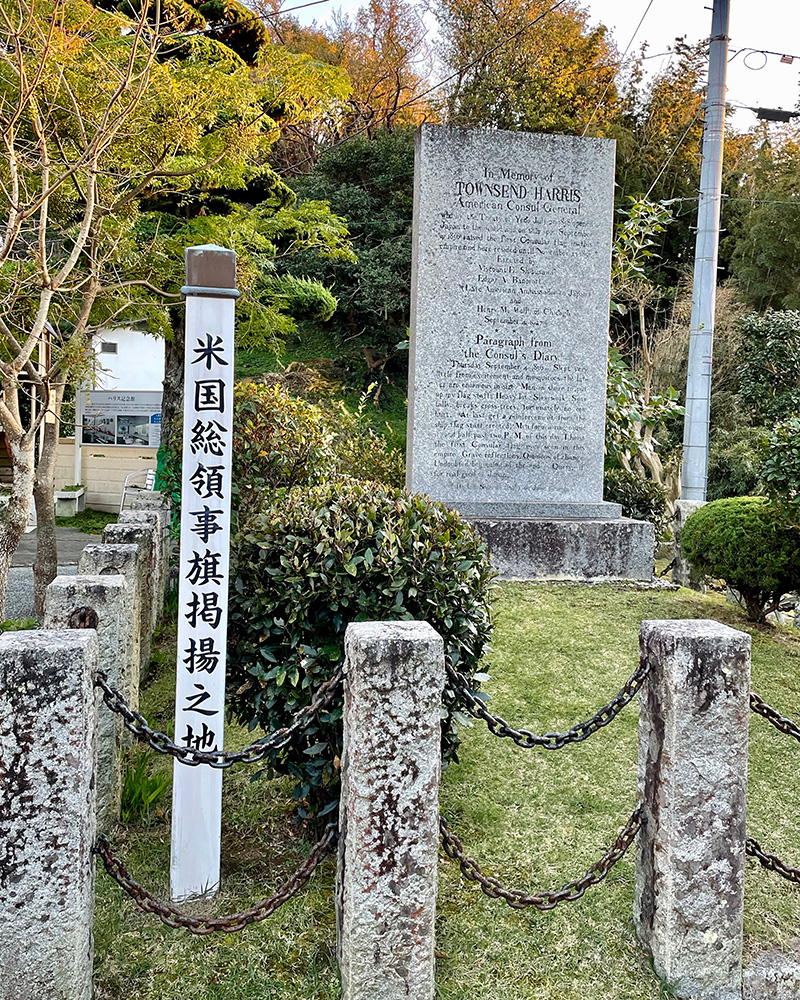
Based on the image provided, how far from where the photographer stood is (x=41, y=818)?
7.36 feet

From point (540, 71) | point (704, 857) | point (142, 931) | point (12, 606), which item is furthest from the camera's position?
point (540, 71)

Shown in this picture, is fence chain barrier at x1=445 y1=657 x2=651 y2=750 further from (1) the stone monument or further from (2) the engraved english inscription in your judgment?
(2) the engraved english inscription

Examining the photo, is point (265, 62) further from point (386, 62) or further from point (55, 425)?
point (386, 62)

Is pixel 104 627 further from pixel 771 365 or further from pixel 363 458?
pixel 771 365

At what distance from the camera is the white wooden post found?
284cm

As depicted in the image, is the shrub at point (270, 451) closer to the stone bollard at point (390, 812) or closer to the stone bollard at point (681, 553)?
the stone bollard at point (681, 553)

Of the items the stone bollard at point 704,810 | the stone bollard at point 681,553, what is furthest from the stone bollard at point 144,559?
the stone bollard at point 681,553

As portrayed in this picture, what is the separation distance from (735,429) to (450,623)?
16380mm

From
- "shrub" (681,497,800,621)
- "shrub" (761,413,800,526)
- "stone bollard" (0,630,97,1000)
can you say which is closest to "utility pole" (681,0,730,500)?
"shrub" (681,497,800,621)

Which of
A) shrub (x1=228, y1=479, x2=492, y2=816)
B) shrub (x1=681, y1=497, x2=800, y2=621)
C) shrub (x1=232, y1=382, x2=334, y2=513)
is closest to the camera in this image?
shrub (x1=228, y1=479, x2=492, y2=816)

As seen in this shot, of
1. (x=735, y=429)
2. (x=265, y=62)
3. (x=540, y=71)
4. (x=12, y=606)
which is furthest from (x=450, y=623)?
(x=540, y=71)

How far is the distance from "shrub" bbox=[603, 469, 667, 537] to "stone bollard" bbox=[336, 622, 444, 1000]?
6.69m

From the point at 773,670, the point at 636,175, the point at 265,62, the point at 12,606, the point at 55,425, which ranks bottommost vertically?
the point at 12,606

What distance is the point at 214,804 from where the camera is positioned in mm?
2865
